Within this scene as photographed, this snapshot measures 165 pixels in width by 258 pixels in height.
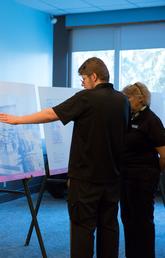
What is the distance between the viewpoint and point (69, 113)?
2279mm

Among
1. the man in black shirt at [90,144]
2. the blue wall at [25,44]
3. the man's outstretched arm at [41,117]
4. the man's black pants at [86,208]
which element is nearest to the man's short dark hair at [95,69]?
the man in black shirt at [90,144]

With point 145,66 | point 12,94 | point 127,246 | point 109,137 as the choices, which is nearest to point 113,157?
point 109,137

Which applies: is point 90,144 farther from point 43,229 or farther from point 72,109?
point 43,229

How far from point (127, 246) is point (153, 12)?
144 inches

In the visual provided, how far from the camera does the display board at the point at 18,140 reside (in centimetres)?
304

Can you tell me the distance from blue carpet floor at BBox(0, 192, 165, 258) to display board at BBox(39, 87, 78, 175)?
0.63 m

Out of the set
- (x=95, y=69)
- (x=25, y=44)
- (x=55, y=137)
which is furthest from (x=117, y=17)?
(x=95, y=69)

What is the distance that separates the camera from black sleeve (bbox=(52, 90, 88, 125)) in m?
2.28

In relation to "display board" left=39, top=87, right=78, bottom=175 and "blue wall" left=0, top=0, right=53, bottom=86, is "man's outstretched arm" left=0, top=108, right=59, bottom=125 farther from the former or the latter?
"blue wall" left=0, top=0, right=53, bottom=86

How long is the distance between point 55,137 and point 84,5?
2.65m

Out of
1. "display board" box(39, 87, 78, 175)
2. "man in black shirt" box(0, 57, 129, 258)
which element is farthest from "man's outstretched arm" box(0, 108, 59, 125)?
"display board" box(39, 87, 78, 175)

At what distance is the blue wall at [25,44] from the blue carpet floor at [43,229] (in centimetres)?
159

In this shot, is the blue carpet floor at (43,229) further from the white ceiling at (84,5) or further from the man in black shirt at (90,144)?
the white ceiling at (84,5)

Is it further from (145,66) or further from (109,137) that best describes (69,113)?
(145,66)
